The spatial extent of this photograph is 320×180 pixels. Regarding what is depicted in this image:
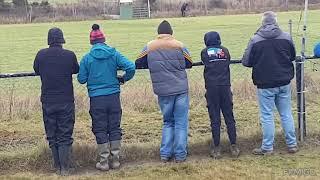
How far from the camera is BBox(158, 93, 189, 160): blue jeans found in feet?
21.4

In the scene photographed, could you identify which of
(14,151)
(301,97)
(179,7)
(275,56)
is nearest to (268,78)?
(275,56)

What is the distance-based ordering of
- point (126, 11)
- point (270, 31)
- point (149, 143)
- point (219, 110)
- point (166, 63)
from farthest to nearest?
point (126, 11) → point (149, 143) → point (219, 110) → point (270, 31) → point (166, 63)

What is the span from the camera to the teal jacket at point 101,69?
623 cm

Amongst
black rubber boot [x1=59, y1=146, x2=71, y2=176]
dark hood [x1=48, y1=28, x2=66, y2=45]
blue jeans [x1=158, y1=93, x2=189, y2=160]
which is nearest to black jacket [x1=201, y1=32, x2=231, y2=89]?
blue jeans [x1=158, y1=93, x2=189, y2=160]

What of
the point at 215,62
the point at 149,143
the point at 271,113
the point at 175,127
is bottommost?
the point at 149,143

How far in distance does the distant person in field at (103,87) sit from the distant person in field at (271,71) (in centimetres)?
153

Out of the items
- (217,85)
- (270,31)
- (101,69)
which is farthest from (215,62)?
(101,69)

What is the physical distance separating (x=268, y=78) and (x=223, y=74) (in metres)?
0.54

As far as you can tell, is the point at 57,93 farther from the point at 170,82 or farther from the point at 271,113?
the point at 271,113

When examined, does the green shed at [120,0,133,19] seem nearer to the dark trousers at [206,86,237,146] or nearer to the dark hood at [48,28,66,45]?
the dark trousers at [206,86,237,146]

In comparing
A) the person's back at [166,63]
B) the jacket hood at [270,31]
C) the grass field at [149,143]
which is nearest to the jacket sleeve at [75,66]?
the person's back at [166,63]

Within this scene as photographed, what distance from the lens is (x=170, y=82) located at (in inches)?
253

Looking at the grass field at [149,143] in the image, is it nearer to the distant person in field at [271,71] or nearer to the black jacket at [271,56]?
the distant person in field at [271,71]

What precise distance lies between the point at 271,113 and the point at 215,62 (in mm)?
959
